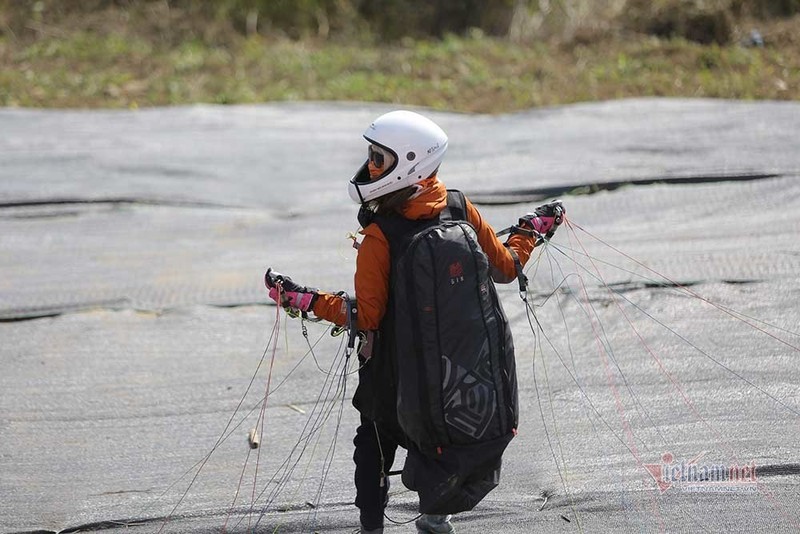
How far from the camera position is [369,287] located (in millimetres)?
2553

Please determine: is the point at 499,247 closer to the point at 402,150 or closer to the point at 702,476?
the point at 402,150

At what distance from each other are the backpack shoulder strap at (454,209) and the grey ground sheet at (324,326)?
1020 millimetres

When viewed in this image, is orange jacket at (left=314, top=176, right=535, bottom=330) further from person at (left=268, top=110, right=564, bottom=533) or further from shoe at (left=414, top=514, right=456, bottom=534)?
shoe at (left=414, top=514, right=456, bottom=534)

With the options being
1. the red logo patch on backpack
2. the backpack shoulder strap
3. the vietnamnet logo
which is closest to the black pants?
the red logo patch on backpack

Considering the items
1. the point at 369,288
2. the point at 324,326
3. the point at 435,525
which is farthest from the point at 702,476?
the point at 324,326

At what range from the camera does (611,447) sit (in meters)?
3.31

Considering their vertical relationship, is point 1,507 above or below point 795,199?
below

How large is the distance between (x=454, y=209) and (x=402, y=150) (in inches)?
8.8

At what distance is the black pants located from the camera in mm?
2766

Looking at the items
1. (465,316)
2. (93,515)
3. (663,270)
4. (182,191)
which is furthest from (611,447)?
(182,191)

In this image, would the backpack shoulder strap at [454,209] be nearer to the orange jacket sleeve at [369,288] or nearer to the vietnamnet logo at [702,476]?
the orange jacket sleeve at [369,288]

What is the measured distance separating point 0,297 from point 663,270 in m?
3.24

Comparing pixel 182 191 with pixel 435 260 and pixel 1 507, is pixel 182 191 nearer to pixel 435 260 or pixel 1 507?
pixel 1 507

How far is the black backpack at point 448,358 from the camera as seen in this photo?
2479 mm
